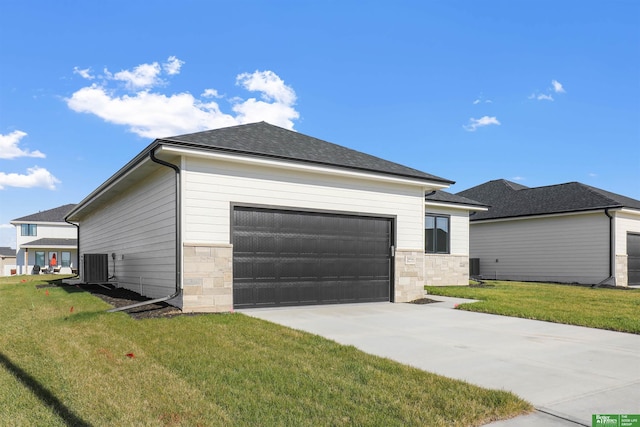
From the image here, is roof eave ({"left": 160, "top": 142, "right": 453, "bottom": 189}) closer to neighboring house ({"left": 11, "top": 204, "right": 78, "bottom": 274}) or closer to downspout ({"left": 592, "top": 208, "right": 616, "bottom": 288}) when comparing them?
downspout ({"left": 592, "top": 208, "right": 616, "bottom": 288})

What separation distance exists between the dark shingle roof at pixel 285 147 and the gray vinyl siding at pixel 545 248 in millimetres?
11494

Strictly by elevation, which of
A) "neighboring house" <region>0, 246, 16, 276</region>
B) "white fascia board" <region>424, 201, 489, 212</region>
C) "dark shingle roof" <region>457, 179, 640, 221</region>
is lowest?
"neighboring house" <region>0, 246, 16, 276</region>

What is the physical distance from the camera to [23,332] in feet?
24.2

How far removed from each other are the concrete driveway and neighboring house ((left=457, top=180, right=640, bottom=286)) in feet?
44.1

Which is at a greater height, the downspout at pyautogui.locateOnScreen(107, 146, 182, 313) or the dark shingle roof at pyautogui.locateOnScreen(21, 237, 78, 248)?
the downspout at pyautogui.locateOnScreen(107, 146, 182, 313)

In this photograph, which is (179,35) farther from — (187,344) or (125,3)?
(187,344)

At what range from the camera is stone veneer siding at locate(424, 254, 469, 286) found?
1772cm

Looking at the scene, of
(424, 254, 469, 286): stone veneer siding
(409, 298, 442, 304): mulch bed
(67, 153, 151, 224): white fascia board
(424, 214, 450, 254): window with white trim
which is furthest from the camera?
(424, 214, 450, 254): window with white trim

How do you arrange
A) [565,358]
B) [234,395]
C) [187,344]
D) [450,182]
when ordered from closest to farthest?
[234,395] < [565,358] < [187,344] < [450,182]

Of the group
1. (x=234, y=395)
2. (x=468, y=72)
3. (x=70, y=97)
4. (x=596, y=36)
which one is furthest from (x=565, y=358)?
(x=70, y=97)

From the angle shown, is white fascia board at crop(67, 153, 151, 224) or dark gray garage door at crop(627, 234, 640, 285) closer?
white fascia board at crop(67, 153, 151, 224)

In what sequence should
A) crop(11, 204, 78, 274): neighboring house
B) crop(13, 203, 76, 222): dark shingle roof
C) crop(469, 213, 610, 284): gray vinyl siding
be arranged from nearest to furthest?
crop(469, 213, 610, 284): gray vinyl siding → crop(11, 204, 78, 274): neighboring house → crop(13, 203, 76, 222): dark shingle roof

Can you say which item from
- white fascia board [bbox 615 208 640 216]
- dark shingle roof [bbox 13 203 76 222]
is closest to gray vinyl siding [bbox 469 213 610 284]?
white fascia board [bbox 615 208 640 216]

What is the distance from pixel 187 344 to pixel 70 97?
1115cm
